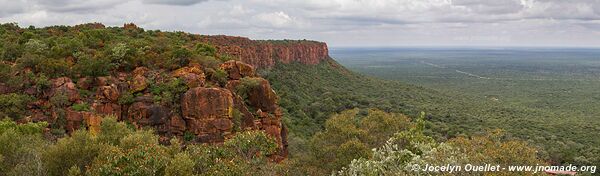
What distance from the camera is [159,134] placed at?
92.8 feet

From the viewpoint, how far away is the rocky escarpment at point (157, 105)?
91.8ft

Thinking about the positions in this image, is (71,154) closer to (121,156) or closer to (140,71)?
(121,156)

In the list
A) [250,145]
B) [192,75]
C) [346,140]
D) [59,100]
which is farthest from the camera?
[192,75]

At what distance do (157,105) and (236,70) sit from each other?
5811 mm

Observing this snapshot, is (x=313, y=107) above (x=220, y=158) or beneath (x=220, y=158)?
beneath

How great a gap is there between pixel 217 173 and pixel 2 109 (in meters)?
17.4

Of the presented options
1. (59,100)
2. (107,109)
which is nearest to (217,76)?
(107,109)

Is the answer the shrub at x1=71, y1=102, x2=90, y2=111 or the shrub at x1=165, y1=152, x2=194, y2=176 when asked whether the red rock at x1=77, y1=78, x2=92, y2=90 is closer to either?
the shrub at x1=71, y1=102, x2=90, y2=111

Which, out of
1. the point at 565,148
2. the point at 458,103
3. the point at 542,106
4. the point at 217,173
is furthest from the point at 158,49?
the point at 542,106

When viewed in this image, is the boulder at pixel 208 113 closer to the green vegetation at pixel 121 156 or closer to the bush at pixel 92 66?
the green vegetation at pixel 121 156

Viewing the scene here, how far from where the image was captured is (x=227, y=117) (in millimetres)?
28328

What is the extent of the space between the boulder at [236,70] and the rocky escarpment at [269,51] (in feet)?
89.0

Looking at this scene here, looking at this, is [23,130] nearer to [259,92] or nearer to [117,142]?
[117,142]

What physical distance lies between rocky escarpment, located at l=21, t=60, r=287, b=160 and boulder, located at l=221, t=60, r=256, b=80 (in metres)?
1.62
